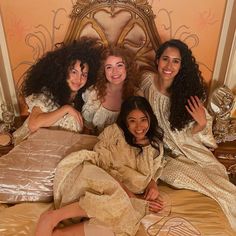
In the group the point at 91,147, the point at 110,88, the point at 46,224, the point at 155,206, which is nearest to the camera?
the point at 46,224

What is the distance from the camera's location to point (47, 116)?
1.48m

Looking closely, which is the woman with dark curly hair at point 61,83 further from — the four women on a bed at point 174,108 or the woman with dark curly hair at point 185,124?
the woman with dark curly hair at point 185,124

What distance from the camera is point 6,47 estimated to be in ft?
5.05

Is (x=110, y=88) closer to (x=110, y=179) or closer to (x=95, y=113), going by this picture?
(x=95, y=113)

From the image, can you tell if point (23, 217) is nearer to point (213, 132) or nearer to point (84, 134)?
point (84, 134)

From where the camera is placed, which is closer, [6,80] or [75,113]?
[75,113]

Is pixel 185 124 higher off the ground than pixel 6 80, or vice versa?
pixel 6 80

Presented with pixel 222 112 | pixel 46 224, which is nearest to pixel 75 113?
→ pixel 46 224

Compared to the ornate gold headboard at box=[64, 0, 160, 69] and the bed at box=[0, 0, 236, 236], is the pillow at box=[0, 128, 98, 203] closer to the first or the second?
the bed at box=[0, 0, 236, 236]

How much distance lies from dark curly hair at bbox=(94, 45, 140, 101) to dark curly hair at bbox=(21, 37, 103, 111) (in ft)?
0.10

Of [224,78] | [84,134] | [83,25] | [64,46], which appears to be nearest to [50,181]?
[84,134]

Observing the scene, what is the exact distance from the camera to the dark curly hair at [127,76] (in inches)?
58.2

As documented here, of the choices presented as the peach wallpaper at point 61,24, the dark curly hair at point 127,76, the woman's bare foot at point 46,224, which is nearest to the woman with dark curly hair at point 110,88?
the dark curly hair at point 127,76

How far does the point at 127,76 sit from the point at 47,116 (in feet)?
1.43
